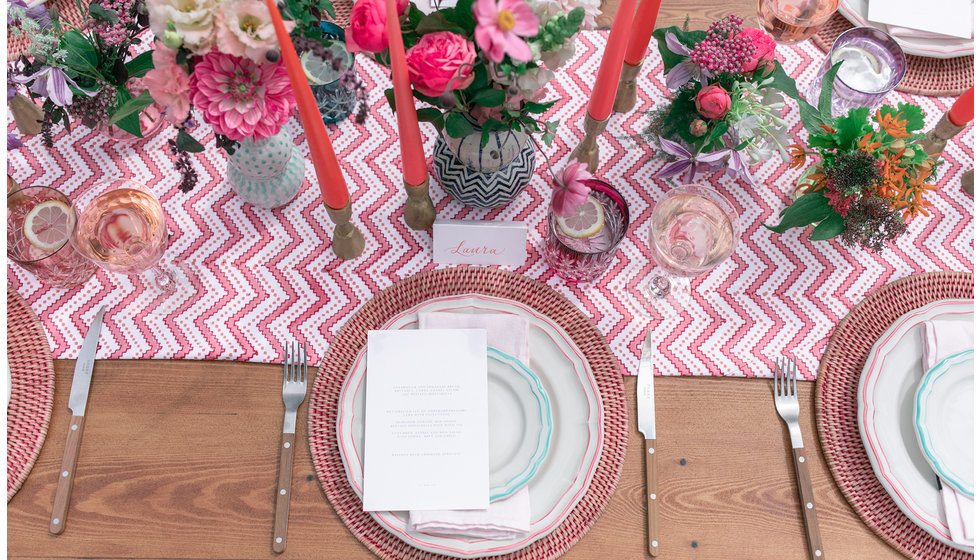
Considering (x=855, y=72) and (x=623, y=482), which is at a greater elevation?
(x=855, y=72)

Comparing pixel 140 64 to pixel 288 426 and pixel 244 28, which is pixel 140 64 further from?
Result: pixel 288 426

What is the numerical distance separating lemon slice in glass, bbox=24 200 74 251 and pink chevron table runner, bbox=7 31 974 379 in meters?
0.07

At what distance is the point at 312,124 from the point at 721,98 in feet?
2.00

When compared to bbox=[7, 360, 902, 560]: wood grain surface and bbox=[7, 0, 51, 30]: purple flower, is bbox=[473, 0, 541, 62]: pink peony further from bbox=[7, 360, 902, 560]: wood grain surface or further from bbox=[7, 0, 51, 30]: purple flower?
bbox=[7, 0, 51, 30]: purple flower

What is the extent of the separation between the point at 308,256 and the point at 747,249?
781 millimetres

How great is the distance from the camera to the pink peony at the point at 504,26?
23.6 inches

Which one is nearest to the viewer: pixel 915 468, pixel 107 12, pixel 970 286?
pixel 107 12

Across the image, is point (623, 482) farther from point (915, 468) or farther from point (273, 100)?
point (273, 100)

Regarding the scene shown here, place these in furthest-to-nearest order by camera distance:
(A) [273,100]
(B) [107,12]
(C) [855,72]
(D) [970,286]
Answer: (C) [855,72] → (D) [970,286] → (B) [107,12] → (A) [273,100]

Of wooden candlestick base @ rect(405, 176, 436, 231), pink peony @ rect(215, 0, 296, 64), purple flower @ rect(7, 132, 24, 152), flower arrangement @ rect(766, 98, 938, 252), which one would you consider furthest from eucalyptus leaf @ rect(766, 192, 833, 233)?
purple flower @ rect(7, 132, 24, 152)

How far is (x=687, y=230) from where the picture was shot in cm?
104

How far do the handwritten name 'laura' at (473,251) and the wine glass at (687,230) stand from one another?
258 millimetres

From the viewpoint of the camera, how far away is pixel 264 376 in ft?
3.33

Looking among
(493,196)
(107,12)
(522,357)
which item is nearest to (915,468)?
(522,357)
